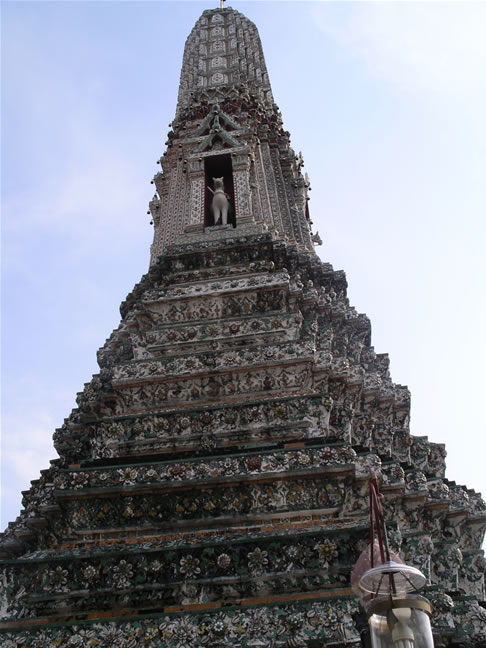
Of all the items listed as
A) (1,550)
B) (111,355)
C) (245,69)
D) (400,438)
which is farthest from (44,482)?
(245,69)

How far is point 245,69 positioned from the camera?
18.9 m

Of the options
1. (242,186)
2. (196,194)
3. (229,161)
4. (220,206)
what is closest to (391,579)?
(220,206)

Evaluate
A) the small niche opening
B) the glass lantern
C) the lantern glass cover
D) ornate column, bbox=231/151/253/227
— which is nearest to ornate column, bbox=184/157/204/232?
the small niche opening

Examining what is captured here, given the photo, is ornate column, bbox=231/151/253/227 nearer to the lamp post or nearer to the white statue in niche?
the white statue in niche

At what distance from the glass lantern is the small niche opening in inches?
Result: 409

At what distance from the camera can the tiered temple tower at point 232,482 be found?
20.6 feet

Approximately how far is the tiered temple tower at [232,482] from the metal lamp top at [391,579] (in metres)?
1.89

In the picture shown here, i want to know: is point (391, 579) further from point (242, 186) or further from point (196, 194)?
point (196, 194)

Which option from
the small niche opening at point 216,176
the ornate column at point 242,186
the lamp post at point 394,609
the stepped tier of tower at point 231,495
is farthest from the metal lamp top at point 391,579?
the small niche opening at point 216,176

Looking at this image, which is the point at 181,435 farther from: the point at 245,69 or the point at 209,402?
the point at 245,69

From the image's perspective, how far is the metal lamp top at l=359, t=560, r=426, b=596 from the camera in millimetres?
3973

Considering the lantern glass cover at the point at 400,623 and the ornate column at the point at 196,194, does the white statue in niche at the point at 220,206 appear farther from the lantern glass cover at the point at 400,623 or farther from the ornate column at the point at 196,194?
the lantern glass cover at the point at 400,623

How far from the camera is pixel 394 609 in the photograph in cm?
382

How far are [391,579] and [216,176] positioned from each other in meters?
12.1
